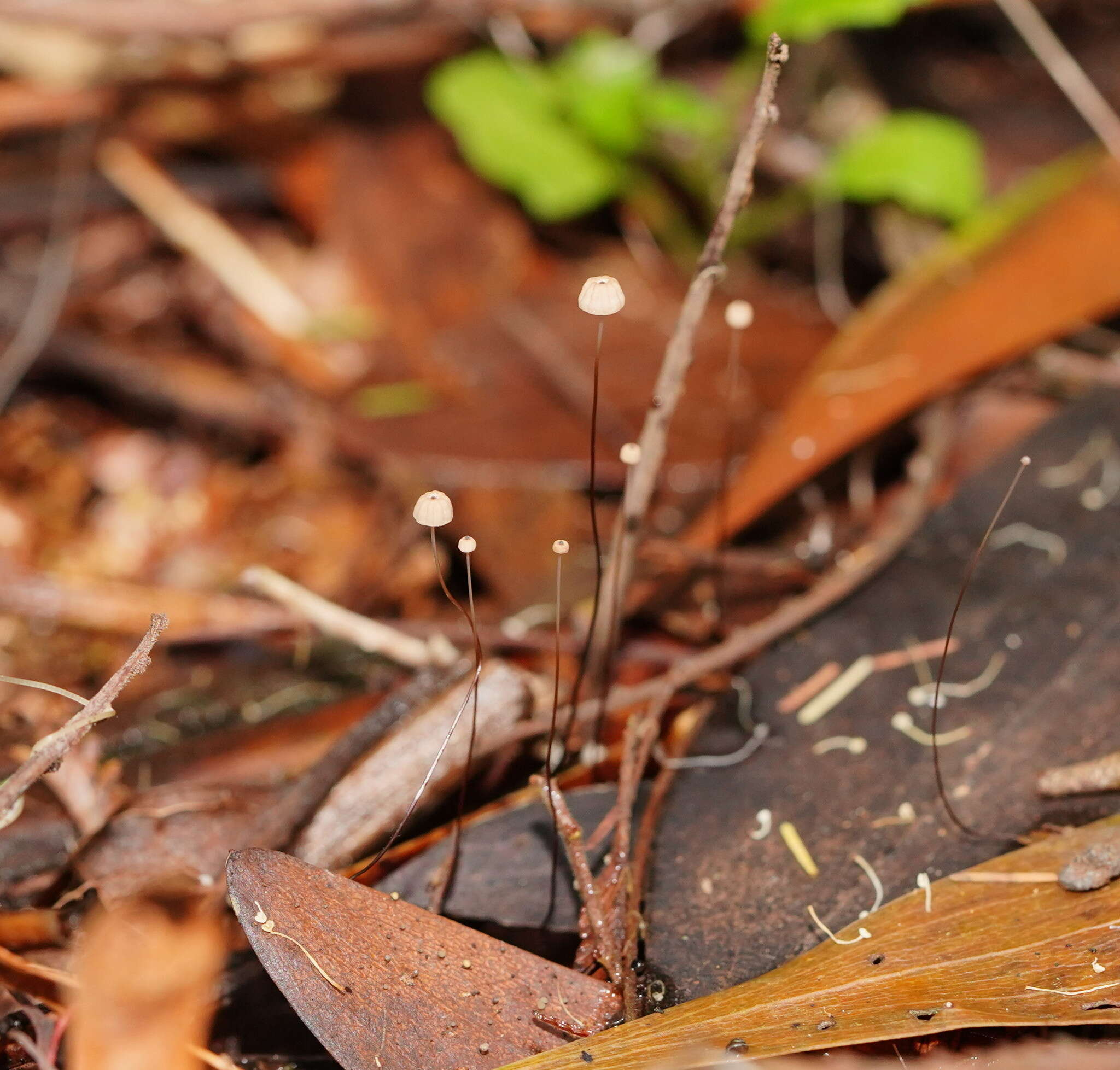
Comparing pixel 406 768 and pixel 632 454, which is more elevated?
pixel 632 454

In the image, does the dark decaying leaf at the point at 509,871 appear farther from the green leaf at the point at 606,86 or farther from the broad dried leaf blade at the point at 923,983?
the green leaf at the point at 606,86

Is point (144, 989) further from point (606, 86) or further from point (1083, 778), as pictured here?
point (606, 86)

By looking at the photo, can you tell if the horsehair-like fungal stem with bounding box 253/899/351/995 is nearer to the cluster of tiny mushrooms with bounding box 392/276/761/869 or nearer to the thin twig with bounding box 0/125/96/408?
the cluster of tiny mushrooms with bounding box 392/276/761/869

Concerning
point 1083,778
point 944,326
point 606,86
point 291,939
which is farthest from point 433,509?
point 606,86

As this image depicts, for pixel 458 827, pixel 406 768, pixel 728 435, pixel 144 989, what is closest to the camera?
pixel 144 989

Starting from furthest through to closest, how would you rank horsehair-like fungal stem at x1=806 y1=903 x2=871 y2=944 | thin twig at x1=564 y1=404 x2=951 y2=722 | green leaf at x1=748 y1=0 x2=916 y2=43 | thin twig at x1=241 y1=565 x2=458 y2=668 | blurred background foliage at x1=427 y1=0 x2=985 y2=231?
blurred background foliage at x1=427 y1=0 x2=985 y2=231
green leaf at x1=748 y1=0 x2=916 y2=43
thin twig at x1=241 y1=565 x2=458 y2=668
thin twig at x1=564 y1=404 x2=951 y2=722
horsehair-like fungal stem at x1=806 y1=903 x2=871 y2=944

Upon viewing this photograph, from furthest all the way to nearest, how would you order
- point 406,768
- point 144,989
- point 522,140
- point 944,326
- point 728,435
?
point 522,140 → point 944,326 → point 728,435 → point 406,768 → point 144,989

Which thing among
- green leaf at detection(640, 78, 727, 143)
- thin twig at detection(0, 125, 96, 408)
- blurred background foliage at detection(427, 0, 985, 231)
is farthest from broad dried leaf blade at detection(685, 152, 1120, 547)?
thin twig at detection(0, 125, 96, 408)
